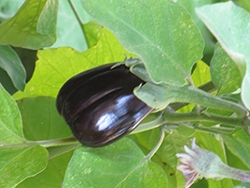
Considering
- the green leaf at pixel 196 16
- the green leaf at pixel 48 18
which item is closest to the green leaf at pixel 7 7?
the green leaf at pixel 48 18

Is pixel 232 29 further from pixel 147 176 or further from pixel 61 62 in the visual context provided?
pixel 61 62

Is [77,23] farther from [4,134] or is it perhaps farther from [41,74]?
[4,134]

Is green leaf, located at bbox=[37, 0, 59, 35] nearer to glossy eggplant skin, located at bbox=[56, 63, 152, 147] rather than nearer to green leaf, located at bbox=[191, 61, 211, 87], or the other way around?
glossy eggplant skin, located at bbox=[56, 63, 152, 147]

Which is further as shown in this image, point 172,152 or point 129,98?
point 172,152

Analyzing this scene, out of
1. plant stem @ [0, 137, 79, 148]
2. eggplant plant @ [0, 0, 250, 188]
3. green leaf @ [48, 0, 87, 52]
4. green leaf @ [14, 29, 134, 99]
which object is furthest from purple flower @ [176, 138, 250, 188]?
green leaf @ [48, 0, 87, 52]

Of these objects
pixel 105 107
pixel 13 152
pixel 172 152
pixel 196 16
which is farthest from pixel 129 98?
pixel 196 16

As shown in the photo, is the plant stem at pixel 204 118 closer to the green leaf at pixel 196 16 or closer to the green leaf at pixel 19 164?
the green leaf at pixel 19 164

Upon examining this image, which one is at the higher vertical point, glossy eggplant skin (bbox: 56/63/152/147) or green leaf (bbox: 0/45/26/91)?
green leaf (bbox: 0/45/26/91)

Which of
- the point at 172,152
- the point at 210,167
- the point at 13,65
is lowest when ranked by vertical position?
the point at 172,152
